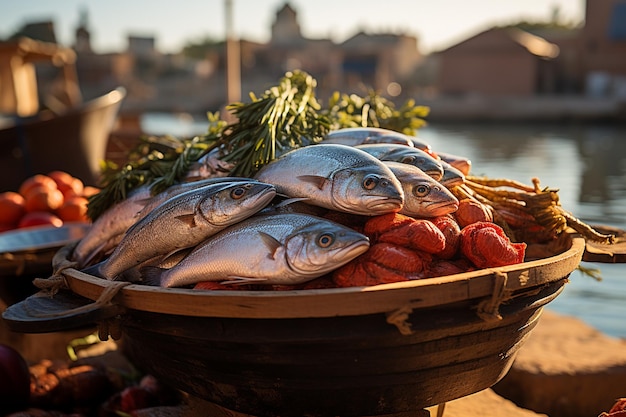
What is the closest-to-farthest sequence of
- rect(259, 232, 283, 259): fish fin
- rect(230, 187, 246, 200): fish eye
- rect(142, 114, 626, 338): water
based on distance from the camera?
rect(259, 232, 283, 259): fish fin, rect(230, 187, 246, 200): fish eye, rect(142, 114, 626, 338): water

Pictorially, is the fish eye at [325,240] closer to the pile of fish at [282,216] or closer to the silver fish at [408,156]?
the pile of fish at [282,216]

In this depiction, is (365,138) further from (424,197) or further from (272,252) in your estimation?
(272,252)

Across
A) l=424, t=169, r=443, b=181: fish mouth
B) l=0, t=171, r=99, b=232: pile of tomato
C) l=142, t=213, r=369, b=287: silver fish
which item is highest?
l=424, t=169, r=443, b=181: fish mouth

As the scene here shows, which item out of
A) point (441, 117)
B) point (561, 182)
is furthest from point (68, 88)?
point (441, 117)

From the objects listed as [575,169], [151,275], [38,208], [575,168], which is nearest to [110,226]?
[151,275]

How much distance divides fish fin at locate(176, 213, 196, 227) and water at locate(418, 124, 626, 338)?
2607mm

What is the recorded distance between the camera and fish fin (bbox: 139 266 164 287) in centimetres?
224

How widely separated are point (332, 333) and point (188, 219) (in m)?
0.63

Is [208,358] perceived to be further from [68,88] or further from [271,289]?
[68,88]

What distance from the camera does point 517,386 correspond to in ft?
12.8

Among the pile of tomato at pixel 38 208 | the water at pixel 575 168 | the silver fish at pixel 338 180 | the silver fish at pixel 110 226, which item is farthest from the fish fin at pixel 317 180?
the pile of tomato at pixel 38 208

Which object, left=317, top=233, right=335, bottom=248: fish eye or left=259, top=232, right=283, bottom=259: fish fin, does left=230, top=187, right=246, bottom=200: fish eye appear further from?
left=317, top=233, right=335, bottom=248: fish eye

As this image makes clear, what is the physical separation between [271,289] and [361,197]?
395 millimetres

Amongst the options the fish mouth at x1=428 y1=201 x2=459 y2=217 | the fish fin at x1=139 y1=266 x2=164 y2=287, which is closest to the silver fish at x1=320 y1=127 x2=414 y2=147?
the fish mouth at x1=428 y1=201 x2=459 y2=217
